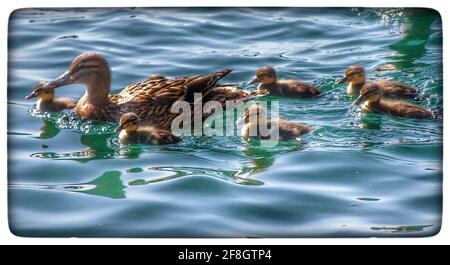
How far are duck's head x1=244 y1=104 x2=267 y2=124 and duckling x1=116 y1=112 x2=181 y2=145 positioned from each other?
49 cm

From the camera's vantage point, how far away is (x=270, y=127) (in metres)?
6.94

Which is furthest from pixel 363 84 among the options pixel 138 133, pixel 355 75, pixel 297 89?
pixel 138 133

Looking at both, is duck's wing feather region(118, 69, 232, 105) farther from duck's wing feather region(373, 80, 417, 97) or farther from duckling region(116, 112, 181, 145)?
duck's wing feather region(373, 80, 417, 97)

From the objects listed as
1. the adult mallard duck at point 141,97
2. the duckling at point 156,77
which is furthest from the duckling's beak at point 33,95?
the duckling at point 156,77

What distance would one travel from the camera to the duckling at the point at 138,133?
22.7 feet

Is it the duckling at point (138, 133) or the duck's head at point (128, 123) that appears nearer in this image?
the duckling at point (138, 133)

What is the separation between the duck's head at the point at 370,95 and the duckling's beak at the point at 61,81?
2.04 metres

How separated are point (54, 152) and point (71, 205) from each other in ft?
2.07

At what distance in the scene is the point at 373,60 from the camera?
23.3ft

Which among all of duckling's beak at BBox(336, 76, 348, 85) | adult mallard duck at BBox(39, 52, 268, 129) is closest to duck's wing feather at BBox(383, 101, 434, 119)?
duckling's beak at BBox(336, 76, 348, 85)

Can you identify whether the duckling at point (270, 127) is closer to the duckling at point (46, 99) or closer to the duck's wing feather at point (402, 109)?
the duck's wing feather at point (402, 109)

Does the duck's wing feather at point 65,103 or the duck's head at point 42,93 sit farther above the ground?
the duck's head at point 42,93
